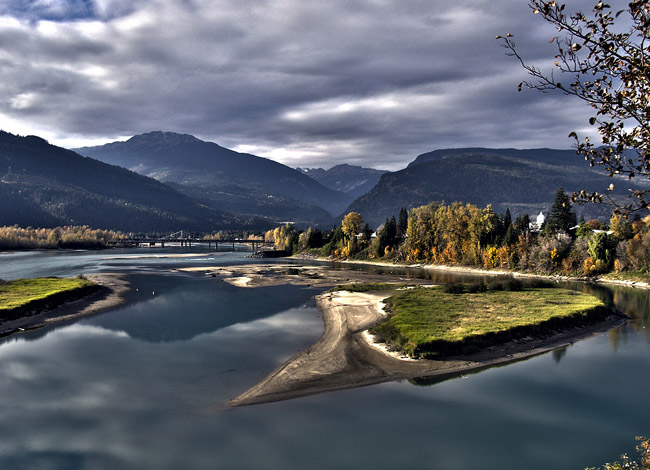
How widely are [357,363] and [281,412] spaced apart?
38.8 ft

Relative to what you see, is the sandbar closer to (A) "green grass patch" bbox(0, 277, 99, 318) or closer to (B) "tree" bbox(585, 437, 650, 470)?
(B) "tree" bbox(585, 437, 650, 470)

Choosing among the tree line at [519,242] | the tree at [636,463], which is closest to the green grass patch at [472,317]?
the tree at [636,463]

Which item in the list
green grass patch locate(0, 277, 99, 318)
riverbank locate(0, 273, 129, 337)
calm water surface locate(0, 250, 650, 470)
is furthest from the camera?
green grass patch locate(0, 277, 99, 318)

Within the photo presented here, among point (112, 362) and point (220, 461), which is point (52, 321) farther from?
point (220, 461)

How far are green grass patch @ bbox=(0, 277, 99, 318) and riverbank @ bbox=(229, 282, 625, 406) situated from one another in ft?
145

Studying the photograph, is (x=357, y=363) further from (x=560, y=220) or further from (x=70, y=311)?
(x=560, y=220)

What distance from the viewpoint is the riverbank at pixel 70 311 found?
184 feet

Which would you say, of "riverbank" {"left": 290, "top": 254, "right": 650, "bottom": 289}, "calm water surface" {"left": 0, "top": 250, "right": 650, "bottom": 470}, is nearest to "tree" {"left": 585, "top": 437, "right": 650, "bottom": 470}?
"calm water surface" {"left": 0, "top": 250, "right": 650, "bottom": 470}

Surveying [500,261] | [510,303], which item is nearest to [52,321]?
[510,303]

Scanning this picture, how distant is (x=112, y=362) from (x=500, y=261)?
13130 cm

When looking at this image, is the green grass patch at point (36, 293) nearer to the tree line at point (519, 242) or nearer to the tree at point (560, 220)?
the tree line at point (519, 242)

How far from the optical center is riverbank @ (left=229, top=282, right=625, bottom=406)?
34.3 meters

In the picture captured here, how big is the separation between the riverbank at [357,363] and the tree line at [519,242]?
245 ft

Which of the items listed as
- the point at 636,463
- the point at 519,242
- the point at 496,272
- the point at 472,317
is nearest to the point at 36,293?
the point at 472,317
